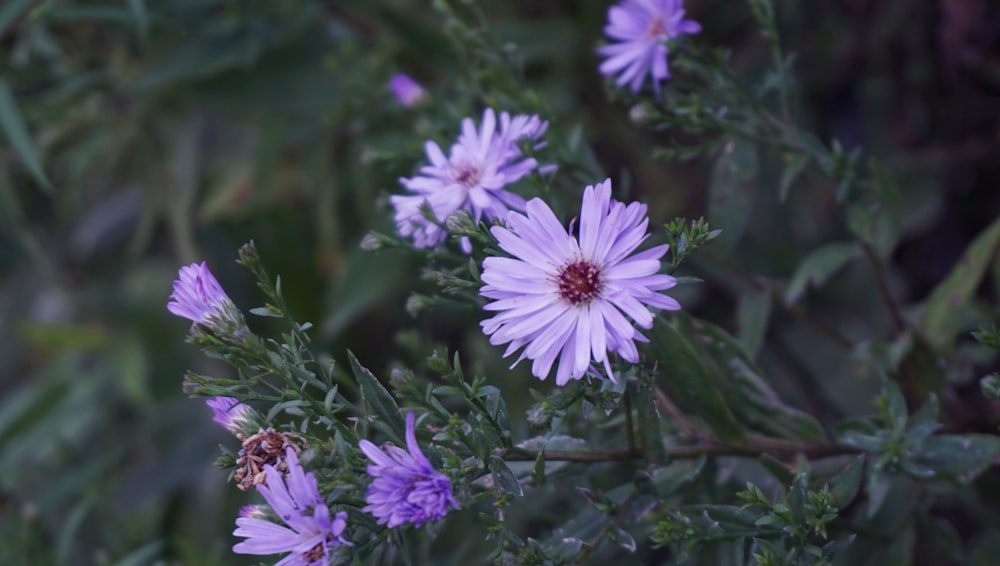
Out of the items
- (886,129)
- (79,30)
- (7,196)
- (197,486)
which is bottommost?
(197,486)

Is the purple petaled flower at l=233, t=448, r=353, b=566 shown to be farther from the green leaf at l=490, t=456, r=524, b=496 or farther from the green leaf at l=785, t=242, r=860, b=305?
the green leaf at l=785, t=242, r=860, b=305

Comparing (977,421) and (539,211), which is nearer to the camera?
(539,211)

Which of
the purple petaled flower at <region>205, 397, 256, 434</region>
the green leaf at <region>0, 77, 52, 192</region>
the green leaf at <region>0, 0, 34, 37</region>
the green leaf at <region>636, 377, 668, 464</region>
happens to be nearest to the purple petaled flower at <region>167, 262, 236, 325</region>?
the purple petaled flower at <region>205, 397, 256, 434</region>

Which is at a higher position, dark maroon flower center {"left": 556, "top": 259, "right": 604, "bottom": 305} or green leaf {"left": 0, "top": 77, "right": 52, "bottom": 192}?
green leaf {"left": 0, "top": 77, "right": 52, "bottom": 192}

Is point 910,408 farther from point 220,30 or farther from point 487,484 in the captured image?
point 220,30

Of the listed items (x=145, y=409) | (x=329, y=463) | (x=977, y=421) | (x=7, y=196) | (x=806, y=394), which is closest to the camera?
(x=329, y=463)

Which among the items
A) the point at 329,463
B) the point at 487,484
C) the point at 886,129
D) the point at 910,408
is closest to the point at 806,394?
the point at 910,408

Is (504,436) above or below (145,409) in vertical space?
below
